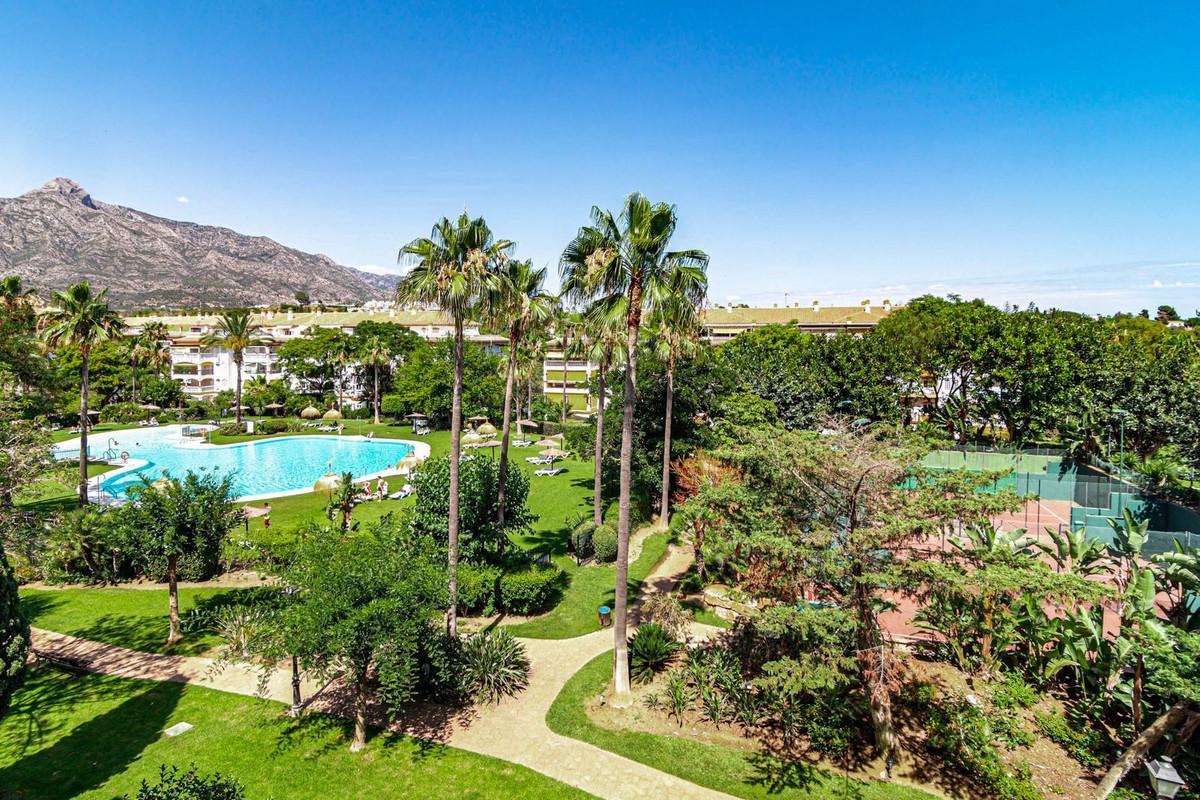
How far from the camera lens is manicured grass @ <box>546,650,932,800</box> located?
11172 millimetres

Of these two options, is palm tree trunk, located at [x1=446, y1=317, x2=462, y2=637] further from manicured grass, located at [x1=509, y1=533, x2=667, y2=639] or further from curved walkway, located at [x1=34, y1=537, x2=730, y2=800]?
A: manicured grass, located at [x1=509, y1=533, x2=667, y2=639]

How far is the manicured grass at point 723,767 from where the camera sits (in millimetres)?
11172

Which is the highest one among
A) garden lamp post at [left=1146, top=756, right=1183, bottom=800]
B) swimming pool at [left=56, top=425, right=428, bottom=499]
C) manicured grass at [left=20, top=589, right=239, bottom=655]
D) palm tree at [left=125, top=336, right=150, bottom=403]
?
palm tree at [left=125, top=336, right=150, bottom=403]

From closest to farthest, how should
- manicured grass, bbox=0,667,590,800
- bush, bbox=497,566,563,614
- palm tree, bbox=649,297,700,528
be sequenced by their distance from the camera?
1. manicured grass, bbox=0,667,590,800
2. bush, bbox=497,566,563,614
3. palm tree, bbox=649,297,700,528

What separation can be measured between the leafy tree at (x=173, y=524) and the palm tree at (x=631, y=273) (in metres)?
12.3

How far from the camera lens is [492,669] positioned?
14.6 meters

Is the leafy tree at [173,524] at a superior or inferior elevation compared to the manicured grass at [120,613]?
superior

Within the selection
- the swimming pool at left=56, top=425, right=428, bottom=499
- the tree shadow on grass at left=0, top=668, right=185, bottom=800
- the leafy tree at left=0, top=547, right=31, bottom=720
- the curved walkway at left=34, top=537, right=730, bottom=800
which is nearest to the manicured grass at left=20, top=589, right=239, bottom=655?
the curved walkway at left=34, top=537, right=730, bottom=800

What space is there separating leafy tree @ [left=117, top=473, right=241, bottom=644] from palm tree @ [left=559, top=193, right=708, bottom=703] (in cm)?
1232

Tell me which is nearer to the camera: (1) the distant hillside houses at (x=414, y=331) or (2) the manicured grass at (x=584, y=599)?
(2) the manicured grass at (x=584, y=599)

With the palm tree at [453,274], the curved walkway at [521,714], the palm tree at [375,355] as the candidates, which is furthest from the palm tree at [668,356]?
the palm tree at [375,355]

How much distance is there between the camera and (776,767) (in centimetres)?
1191

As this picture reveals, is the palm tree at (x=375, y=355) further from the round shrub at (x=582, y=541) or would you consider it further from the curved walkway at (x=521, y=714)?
the curved walkway at (x=521, y=714)

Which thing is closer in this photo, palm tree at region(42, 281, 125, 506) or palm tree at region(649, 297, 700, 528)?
palm tree at region(649, 297, 700, 528)
